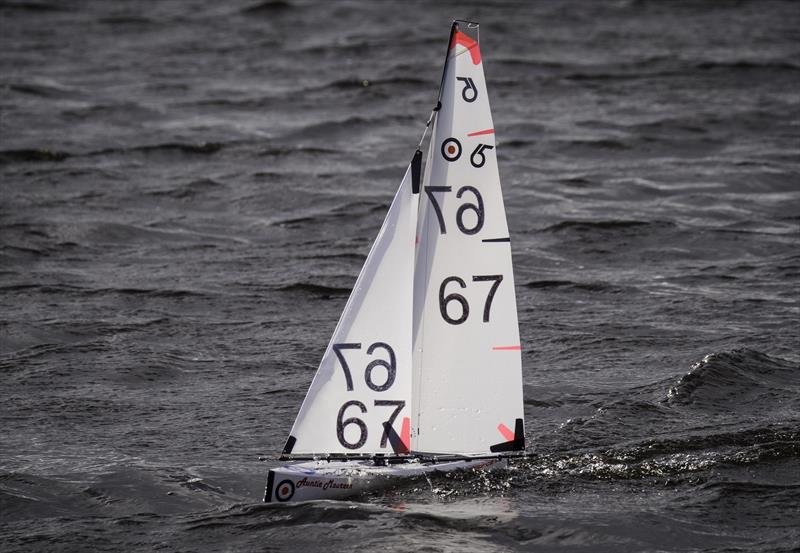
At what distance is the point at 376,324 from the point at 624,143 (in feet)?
89.2

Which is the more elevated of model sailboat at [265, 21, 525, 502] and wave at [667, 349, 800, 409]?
model sailboat at [265, 21, 525, 502]

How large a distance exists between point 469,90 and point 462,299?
8.65 feet

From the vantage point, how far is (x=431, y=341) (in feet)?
55.0

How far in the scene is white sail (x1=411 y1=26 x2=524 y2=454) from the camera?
16141mm

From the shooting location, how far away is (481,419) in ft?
55.9

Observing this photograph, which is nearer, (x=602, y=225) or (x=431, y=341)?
(x=431, y=341)

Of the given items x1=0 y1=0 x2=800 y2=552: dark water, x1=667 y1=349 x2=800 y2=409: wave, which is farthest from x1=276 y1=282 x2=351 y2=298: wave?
x1=667 y1=349 x2=800 y2=409: wave


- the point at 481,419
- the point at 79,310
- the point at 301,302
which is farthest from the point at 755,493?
the point at 79,310

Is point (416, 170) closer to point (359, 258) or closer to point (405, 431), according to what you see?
point (405, 431)

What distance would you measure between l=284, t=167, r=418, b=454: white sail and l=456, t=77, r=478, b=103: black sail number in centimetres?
230

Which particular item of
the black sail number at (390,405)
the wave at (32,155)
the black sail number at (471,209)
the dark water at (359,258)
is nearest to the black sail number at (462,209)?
the black sail number at (471,209)

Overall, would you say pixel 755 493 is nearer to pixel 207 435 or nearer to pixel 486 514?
pixel 486 514

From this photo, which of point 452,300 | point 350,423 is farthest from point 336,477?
point 452,300

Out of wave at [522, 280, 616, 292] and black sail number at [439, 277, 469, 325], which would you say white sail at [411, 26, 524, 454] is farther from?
wave at [522, 280, 616, 292]
